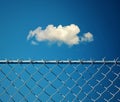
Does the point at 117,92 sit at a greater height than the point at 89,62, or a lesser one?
lesser

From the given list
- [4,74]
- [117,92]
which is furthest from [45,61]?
[117,92]

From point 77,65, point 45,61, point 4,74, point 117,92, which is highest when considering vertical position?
point 4,74

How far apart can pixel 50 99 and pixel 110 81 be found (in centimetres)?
73

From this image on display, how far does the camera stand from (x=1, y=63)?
3.38 m

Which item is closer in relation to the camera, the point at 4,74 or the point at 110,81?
the point at 110,81

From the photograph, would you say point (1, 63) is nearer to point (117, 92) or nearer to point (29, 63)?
point (29, 63)

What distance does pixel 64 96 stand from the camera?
3057mm

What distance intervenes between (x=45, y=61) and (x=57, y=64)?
0.15 m

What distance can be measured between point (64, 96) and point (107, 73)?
562 mm

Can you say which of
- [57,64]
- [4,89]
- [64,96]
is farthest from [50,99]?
[4,89]

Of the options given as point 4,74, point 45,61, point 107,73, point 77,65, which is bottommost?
point 107,73

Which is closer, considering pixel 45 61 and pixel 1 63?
pixel 45 61

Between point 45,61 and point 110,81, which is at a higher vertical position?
point 45,61

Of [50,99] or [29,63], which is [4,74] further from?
[50,99]
